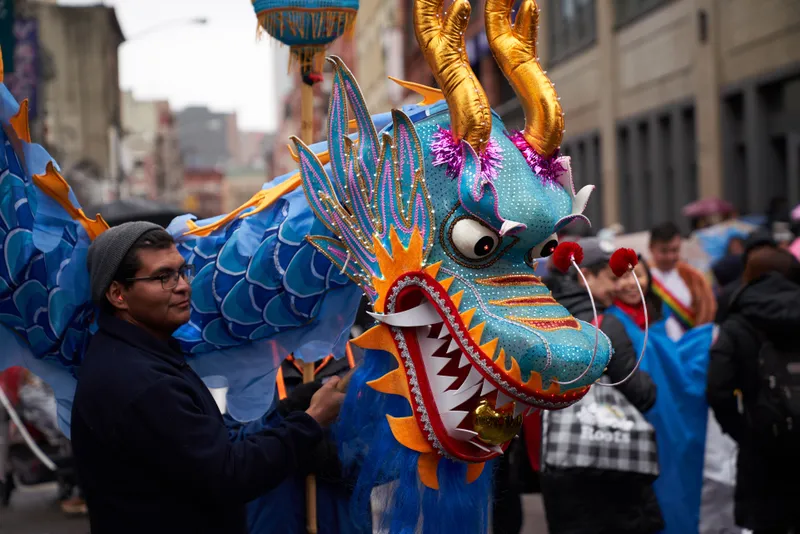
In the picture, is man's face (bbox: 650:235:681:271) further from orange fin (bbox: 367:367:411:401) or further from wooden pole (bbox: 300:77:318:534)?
orange fin (bbox: 367:367:411:401)

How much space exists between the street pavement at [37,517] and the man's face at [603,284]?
16.6ft

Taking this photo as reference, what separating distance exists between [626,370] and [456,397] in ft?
6.08

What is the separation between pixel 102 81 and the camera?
119 ft

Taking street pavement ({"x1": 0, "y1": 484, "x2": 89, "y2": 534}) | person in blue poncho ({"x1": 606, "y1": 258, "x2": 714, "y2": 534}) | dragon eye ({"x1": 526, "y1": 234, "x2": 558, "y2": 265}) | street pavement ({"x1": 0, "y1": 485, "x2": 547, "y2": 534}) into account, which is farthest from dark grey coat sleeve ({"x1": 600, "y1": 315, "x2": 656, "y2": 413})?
street pavement ({"x1": 0, "y1": 484, "x2": 89, "y2": 534})

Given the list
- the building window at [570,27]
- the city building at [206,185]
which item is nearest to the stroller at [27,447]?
the building window at [570,27]

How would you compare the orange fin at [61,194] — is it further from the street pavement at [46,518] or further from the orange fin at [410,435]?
the street pavement at [46,518]

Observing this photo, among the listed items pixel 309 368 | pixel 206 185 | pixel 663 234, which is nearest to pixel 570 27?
pixel 663 234

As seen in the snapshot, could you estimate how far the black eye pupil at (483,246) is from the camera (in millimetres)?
3366

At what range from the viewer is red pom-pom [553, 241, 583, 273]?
A: 11.7 feet

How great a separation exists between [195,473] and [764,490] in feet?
12.5

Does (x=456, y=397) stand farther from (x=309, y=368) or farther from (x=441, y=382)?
(x=309, y=368)

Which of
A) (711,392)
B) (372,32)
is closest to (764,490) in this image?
(711,392)

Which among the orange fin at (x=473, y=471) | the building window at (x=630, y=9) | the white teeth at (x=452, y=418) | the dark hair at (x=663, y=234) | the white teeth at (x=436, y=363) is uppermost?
the building window at (x=630, y=9)

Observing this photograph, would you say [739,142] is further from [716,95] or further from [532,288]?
[532,288]
